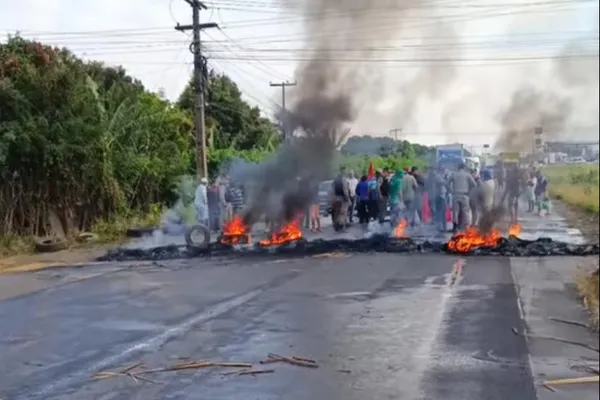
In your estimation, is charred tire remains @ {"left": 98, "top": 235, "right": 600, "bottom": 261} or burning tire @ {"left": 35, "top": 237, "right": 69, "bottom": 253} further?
burning tire @ {"left": 35, "top": 237, "right": 69, "bottom": 253}

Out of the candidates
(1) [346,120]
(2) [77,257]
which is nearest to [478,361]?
(1) [346,120]

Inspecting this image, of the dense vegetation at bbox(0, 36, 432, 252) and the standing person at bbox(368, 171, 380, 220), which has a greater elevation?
the dense vegetation at bbox(0, 36, 432, 252)

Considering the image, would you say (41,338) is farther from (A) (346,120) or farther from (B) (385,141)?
(B) (385,141)

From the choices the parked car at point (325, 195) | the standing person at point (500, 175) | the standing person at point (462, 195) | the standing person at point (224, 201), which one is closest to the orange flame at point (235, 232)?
the standing person at point (224, 201)

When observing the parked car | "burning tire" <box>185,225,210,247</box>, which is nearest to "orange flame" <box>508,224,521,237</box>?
the parked car

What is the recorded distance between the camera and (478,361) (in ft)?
20.4

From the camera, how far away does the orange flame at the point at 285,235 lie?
53.0 ft

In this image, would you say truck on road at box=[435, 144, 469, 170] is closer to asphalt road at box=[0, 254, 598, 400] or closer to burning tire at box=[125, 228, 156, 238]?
asphalt road at box=[0, 254, 598, 400]

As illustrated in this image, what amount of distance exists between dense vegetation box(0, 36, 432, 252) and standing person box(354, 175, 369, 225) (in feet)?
1.46

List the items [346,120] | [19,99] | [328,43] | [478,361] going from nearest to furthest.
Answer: [478,361]
[328,43]
[346,120]
[19,99]

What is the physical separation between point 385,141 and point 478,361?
11714 millimetres

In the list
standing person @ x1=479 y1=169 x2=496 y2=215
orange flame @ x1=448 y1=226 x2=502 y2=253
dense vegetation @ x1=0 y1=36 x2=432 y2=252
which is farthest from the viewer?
dense vegetation @ x1=0 y1=36 x2=432 y2=252

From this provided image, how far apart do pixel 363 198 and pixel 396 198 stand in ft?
3.86

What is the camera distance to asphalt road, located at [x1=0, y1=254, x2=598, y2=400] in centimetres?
555
